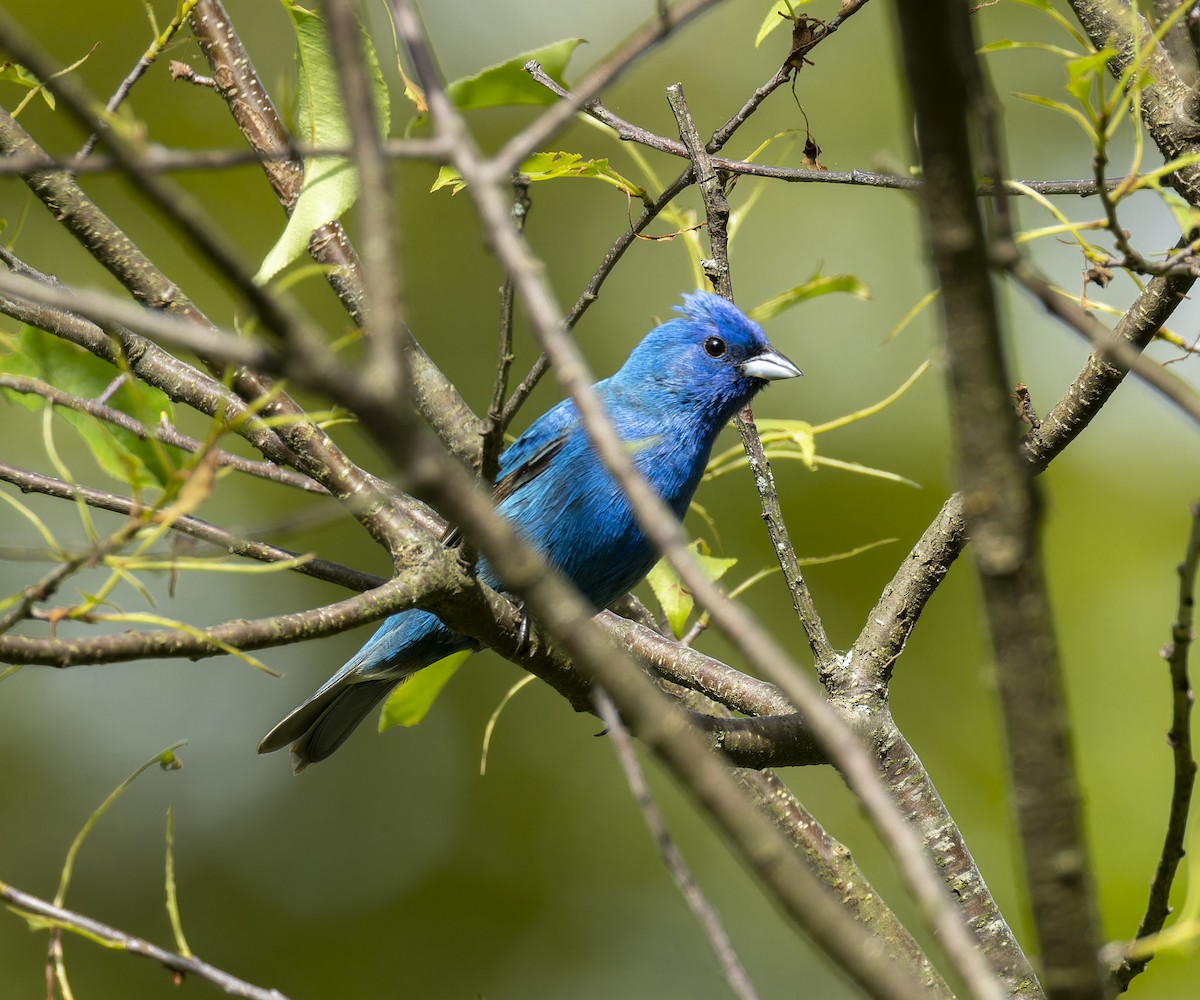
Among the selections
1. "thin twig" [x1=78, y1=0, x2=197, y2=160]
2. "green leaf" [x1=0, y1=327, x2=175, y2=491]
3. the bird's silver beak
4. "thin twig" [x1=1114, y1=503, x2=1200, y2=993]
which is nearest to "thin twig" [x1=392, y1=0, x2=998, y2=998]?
"thin twig" [x1=1114, y1=503, x2=1200, y2=993]

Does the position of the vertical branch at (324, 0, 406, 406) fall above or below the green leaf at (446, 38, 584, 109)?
below

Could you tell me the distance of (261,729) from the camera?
6.56 meters

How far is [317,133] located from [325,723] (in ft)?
8.89

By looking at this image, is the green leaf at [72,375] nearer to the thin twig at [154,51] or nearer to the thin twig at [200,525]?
the thin twig at [200,525]

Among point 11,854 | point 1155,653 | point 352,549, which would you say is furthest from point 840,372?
point 11,854

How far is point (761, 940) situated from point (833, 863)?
3002 mm

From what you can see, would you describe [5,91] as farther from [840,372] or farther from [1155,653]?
[1155,653]

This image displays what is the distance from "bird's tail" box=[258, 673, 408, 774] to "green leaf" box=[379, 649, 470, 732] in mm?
1094

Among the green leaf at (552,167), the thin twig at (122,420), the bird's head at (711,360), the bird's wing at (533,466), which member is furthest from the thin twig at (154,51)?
the bird's head at (711,360)

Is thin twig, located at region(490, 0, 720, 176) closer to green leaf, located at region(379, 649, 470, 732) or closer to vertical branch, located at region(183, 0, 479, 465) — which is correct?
green leaf, located at region(379, 649, 470, 732)

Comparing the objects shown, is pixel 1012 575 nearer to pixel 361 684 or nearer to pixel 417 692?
pixel 417 692

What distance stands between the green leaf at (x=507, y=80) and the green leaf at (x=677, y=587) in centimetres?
145

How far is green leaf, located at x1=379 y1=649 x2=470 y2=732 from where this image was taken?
322 cm

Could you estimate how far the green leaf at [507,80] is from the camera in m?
2.12
